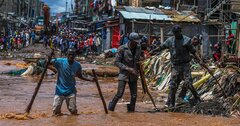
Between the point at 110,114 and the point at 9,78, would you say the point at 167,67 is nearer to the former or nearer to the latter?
the point at 9,78

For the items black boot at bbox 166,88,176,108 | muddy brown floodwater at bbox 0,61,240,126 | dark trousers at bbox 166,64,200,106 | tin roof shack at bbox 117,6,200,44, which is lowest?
muddy brown floodwater at bbox 0,61,240,126

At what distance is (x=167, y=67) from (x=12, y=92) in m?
5.59

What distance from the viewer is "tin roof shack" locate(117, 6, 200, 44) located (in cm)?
3263

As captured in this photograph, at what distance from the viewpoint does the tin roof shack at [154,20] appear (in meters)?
32.6

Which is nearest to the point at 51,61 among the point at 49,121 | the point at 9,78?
the point at 49,121

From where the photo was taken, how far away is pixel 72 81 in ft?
28.5

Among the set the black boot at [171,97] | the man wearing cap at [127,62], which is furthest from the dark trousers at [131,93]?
→ the black boot at [171,97]

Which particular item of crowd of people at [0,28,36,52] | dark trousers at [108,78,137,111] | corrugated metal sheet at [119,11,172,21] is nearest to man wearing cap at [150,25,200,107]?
dark trousers at [108,78,137,111]

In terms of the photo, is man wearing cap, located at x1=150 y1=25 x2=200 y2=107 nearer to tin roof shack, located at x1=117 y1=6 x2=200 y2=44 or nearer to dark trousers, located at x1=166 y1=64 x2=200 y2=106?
dark trousers, located at x1=166 y1=64 x2=200 y2=106

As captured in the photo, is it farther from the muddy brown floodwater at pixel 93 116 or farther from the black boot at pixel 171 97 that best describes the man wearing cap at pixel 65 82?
the black boot at pixel 171 97

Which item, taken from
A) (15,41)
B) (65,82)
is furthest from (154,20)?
(65,82)

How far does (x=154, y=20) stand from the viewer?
32.9 m

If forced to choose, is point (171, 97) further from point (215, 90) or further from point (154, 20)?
point (154, 20)

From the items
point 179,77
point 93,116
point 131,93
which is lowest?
point 93,116
